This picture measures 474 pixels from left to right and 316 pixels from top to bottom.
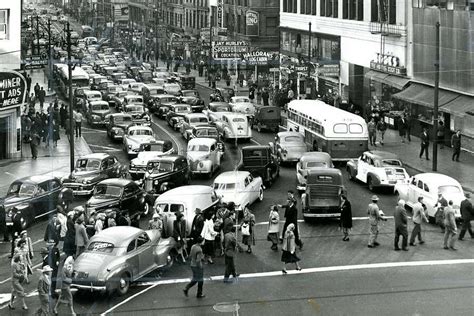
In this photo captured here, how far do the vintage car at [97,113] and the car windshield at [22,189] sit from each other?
23.3 meters

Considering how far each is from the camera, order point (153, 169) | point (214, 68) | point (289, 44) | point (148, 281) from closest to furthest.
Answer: point (148, 281)
point (153, 169)
point (289, 44)
point (214, 68)

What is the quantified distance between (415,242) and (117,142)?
25154 mm

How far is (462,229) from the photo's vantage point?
1025 inches

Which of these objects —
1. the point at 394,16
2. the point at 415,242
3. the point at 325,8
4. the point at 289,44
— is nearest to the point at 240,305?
the point at 415,242

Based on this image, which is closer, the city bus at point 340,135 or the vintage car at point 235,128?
the city bus at point 340,135

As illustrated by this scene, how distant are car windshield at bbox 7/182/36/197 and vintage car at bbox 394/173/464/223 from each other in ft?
45.9

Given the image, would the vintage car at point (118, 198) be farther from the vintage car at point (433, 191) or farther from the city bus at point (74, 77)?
the city bus at point (74, 77)

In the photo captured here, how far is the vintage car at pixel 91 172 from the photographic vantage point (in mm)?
32875

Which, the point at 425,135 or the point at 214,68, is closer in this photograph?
the point at 425,135

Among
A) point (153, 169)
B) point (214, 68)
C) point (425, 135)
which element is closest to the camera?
point (153, 169)

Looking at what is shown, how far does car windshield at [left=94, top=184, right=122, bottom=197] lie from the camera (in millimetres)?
29031

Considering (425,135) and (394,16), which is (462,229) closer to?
(425,135)

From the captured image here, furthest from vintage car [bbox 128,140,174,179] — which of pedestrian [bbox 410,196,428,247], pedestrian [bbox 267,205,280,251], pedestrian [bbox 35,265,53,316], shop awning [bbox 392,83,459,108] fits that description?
pedestrian [bbox 35,265,53,316]

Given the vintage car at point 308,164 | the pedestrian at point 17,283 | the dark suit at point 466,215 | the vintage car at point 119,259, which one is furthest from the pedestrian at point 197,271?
the vintage car at point 308,164
